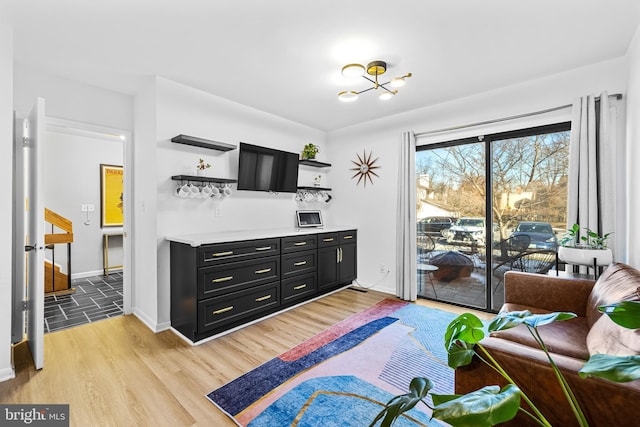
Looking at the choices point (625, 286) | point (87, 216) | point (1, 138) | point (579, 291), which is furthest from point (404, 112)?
point (87, 216)

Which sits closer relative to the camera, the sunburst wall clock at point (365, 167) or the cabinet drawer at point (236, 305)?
the cabinet drawer at point (236, 305)

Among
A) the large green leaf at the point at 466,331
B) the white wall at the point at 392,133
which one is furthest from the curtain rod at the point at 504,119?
the large green leaf at the point at 466,331

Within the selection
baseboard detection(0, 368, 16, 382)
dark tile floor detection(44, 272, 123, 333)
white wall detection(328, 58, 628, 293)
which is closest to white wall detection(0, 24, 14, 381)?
baseboard detection(0, 368, 16, 382)

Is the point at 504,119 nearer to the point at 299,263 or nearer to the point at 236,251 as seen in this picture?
the point at 299,263

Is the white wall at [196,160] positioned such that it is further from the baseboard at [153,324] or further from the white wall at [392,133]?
the white wall at [392,133]

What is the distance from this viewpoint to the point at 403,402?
0.88 metres

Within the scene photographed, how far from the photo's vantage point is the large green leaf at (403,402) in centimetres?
80

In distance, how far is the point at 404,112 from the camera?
3951 millimetres

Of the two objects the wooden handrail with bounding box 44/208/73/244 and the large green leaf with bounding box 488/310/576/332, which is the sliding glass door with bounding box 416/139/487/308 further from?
the wooden handrail with bounding box 44/208/73/244

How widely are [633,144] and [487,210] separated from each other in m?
1.31

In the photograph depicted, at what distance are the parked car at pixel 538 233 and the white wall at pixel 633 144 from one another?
2.07ft

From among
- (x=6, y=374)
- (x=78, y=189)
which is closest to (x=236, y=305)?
(x=6, y=374)

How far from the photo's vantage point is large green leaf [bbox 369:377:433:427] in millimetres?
799

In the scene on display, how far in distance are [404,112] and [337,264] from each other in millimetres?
2271
